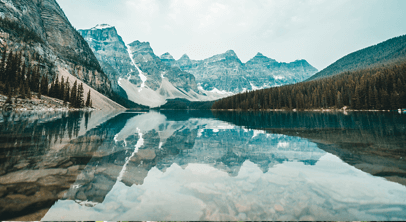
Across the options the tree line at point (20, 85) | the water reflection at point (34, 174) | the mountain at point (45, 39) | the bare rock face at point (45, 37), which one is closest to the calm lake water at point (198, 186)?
the water reflection at point (34, 174)

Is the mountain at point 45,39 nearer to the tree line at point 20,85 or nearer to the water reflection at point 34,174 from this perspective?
the tree line at point 20,85

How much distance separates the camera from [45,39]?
158m

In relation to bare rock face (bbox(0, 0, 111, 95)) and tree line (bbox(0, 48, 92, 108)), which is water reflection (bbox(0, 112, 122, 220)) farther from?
bare rock face (bbox(0, 0, 111, 95))

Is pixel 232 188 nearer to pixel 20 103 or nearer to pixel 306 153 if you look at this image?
pixel 306 153

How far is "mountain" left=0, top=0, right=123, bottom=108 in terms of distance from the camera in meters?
102

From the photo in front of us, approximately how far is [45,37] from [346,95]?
235 metres

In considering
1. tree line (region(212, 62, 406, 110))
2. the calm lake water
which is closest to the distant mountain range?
tree line (region(212, 62, 406, 110))

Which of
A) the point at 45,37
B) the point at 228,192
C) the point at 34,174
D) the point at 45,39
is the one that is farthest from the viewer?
the point at 45,37

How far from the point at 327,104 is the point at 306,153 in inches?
4499

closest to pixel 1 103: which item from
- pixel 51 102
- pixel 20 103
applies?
pixel 20 103

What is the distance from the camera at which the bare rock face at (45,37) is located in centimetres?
10325

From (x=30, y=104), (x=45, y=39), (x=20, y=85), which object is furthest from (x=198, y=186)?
(x=45, y=39)

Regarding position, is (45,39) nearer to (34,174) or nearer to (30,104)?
(30,104)

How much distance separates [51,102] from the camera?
73.4 meters
